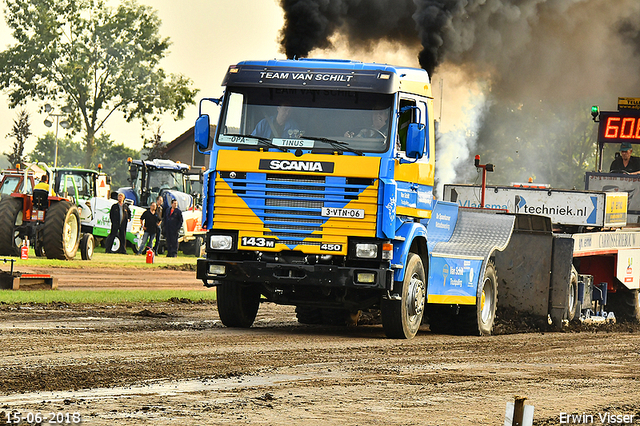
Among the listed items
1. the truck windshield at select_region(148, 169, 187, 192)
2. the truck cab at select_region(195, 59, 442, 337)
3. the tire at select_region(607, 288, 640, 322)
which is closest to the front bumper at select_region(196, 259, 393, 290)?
the truck cab at select_region(195, 59, 442, 337)

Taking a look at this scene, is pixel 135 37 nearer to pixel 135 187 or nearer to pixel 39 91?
pixel 39 91

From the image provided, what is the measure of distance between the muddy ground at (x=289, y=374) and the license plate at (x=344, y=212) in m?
1.51

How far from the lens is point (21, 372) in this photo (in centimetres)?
820

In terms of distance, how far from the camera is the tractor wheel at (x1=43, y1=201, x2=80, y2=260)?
23969 mm

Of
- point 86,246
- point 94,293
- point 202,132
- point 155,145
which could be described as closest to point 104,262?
point 86,246

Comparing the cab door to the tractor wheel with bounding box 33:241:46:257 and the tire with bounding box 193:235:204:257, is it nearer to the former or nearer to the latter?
the tractor wheel with bounding box 33:241:46:257

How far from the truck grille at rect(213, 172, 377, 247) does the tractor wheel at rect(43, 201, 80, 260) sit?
1320 cm

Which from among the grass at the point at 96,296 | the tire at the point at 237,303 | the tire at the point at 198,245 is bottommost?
the grass at the point at 96,296

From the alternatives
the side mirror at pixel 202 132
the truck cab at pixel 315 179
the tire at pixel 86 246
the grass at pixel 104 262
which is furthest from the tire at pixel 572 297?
the tire at pixel 86 246

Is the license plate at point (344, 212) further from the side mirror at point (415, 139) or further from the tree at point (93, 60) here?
the tree at point (93, 60)

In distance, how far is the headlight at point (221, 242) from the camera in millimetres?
11805

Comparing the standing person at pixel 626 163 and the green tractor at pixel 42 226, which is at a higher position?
the standing person at pixel 626 163

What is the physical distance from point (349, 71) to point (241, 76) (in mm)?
1328

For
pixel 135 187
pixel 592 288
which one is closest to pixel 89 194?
pixel 135 187
